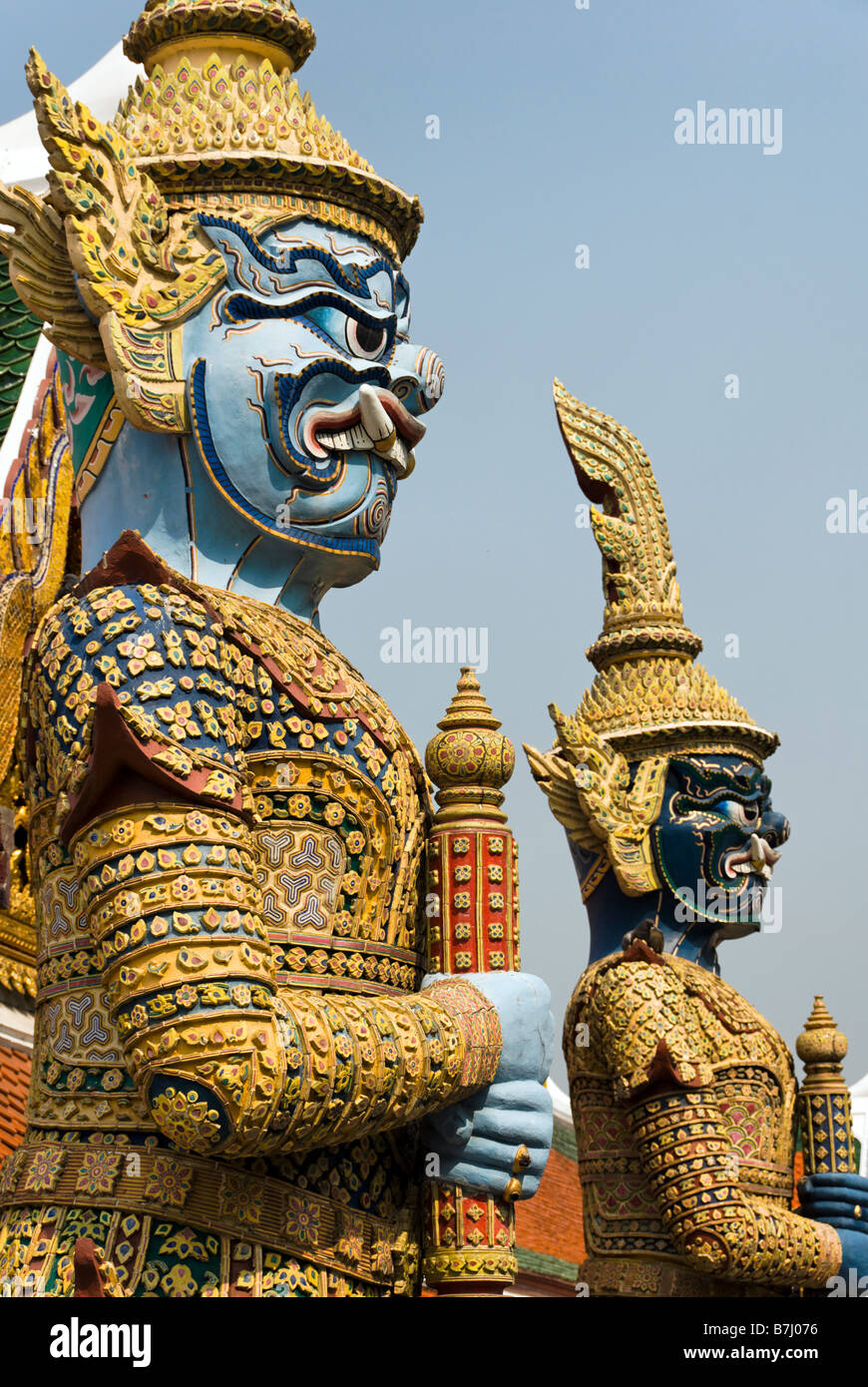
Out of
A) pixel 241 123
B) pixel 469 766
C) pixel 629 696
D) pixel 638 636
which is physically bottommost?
pixel 469 766

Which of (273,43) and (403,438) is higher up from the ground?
(273,43)

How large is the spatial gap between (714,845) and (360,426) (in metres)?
3.46

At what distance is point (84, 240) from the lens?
370cm

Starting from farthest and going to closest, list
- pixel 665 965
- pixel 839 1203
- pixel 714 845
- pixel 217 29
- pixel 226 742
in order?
pixel 714 845 < pixel 839 1203 < pixel 665 965 < pixel 217 29 < pixel 226 742

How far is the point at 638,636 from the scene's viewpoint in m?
7.43

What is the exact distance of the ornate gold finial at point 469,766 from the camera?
12.7 ft

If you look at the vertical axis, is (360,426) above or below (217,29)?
below

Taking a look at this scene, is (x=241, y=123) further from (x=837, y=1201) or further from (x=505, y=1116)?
(x=837, y=1201)

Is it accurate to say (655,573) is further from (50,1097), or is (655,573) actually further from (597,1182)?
(50,1097)

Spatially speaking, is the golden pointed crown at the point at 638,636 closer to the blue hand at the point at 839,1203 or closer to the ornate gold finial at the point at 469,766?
the blue hand at the point at 839,1203

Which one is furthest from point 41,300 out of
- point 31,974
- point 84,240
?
point 31,974

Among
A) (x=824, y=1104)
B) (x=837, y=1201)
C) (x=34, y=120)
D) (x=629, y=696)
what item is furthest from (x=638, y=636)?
(x=34, y=120)

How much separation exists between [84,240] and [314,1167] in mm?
1808
